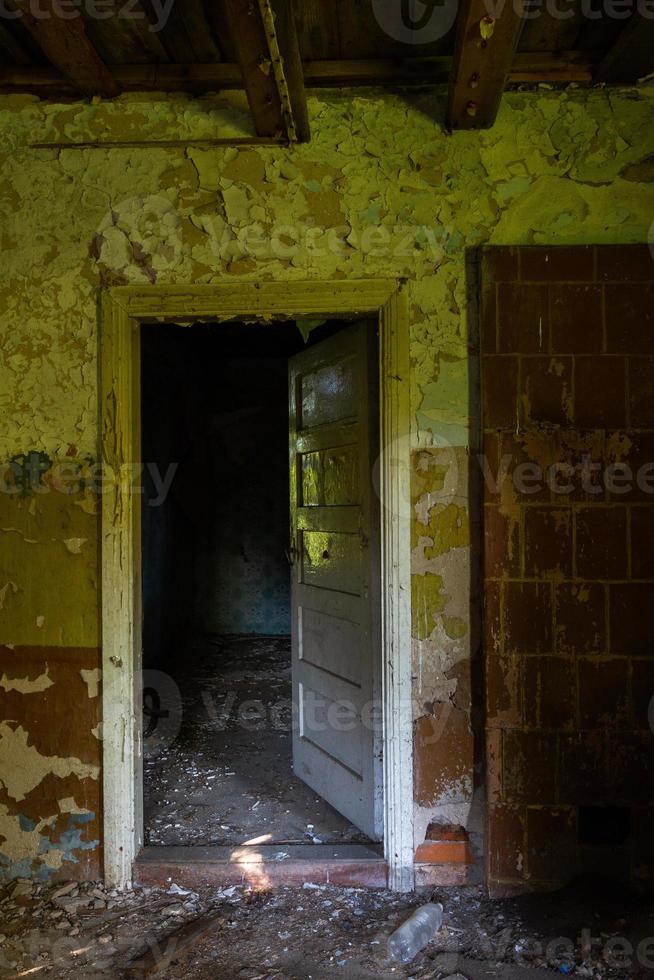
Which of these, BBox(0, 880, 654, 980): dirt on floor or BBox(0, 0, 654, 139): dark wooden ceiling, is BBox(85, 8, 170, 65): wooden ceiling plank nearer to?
BBox(0, 0, 654, 139): dark wooden ceiling

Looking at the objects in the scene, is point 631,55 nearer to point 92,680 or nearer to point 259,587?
point 92,680

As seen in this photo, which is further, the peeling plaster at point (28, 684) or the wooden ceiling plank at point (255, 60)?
the peeling plaster at point (28, 684)

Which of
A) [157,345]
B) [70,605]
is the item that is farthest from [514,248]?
[157,345]

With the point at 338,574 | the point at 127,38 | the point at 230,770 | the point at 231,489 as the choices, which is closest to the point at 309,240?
the point at 127,38

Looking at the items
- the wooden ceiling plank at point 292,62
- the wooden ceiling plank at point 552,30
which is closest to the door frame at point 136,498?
the wooden ceiling plank at point 292,62

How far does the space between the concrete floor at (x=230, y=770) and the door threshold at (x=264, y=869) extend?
0.14 metres

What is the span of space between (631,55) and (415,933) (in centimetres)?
297

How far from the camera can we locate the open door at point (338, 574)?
2480 mm

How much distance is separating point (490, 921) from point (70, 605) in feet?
5.90

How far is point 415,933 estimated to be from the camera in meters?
1.99

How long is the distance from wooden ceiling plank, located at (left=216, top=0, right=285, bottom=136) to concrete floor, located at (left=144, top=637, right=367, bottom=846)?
8.80 feet

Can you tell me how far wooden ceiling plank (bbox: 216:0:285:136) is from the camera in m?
1.76

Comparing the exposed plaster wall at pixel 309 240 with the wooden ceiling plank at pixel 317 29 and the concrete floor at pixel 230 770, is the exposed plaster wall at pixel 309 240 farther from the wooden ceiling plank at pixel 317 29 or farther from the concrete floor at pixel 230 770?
the concrete floor at pixel 230 770

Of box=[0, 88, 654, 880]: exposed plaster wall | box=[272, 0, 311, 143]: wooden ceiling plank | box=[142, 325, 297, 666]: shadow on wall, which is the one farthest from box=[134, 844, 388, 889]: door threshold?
box=[142, 325, 297, 666]: shadow on wall
